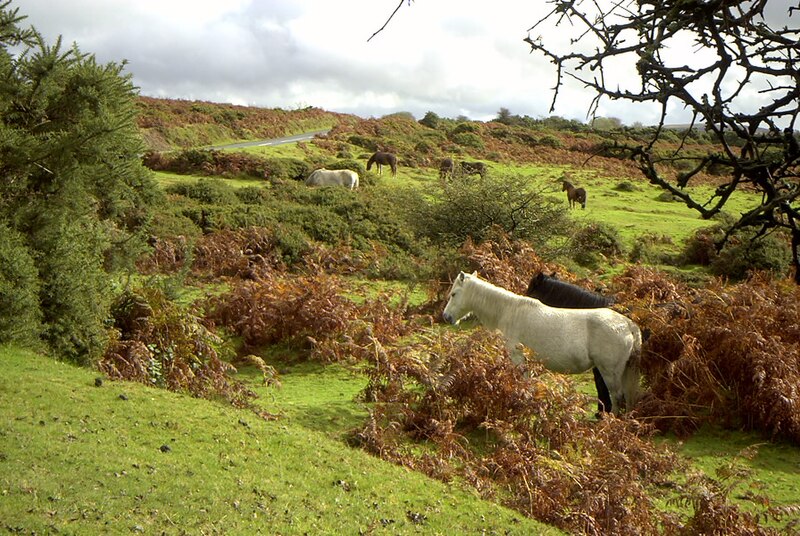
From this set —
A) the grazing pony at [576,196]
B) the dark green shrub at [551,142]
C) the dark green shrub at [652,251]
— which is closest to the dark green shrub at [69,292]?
the dark green shrub at [652,251]

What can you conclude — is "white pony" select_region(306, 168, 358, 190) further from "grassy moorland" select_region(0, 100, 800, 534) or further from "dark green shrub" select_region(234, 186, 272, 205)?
"grassy moorland" select_region(0, 100, 800, 534)

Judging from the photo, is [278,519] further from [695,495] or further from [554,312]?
[554,312]

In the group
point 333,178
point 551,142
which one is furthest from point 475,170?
point 551,142

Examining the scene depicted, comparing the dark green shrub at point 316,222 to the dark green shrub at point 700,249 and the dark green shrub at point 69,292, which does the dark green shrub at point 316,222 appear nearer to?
the dark green shrub at point 700,249

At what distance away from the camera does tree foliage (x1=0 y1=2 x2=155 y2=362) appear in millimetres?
8234

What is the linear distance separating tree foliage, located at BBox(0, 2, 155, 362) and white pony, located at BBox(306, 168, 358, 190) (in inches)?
836

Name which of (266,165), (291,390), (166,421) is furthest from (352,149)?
(166,421)

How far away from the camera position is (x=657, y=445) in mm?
8977

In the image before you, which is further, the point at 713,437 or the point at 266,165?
the point at 266,165

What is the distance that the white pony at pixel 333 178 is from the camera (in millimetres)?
30484

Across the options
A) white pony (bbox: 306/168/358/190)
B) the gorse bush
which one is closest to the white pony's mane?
the gorse bush

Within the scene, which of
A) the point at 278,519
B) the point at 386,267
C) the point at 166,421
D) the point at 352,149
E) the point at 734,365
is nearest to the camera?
the point at 278,519

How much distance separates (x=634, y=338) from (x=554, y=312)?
44.0 inches

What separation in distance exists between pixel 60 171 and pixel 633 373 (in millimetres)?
7756
